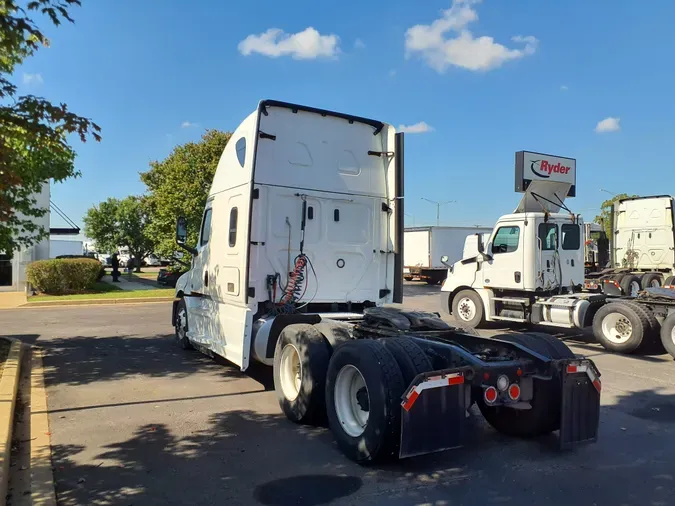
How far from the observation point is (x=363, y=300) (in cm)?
782

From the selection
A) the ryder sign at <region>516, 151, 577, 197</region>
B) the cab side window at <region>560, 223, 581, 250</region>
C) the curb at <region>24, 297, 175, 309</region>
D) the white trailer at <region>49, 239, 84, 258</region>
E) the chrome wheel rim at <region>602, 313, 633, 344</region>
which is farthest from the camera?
the white trailer at <region>49, 239, 84, 258</region>

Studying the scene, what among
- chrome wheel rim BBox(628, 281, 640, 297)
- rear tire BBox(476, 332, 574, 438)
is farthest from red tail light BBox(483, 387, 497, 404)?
chrome wheel rim BBox(628, 281, 640, 297)

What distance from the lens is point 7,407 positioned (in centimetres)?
570

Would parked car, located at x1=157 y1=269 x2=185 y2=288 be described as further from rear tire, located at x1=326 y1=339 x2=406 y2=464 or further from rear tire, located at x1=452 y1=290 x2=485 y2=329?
rear tire, located at x1=326 y1=339 x2=406 y2=464

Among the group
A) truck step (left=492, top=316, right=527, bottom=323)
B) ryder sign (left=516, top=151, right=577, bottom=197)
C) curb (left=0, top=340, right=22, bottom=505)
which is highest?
ryder sign (left=516, top=151, right=577, bottom=197)

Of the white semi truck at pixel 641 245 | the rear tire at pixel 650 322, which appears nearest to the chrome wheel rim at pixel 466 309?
the rear tire at pixel 650 322

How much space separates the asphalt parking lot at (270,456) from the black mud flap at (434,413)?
0.34 metres

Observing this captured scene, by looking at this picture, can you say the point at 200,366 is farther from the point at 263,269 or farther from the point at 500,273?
the point at 500,273

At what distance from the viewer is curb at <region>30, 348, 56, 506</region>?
13.2 feet

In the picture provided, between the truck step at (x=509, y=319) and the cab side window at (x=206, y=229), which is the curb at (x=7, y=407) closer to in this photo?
the cab side window at (x=206, y=229)

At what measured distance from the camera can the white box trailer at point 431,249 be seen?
3041 centimetres

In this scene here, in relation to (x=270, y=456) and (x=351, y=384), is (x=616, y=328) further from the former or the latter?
(x=270, y=456)

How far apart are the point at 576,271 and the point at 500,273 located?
1742mm

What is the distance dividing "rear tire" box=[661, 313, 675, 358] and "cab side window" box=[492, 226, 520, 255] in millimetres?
3427
